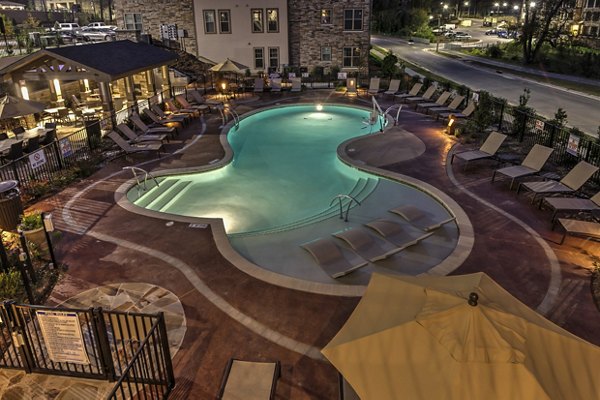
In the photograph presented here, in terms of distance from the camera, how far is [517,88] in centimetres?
3466

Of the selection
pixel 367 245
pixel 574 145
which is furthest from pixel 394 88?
pixel 367 245

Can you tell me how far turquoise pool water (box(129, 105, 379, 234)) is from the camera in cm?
1407

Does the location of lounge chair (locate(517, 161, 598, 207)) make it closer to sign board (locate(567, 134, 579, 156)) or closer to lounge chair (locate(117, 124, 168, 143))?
sign board (locate(567, 134, 579, 156))


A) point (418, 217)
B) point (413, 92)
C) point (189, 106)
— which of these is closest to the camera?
point (418, 217)

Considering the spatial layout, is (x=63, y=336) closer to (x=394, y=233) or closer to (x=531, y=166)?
(x=394, y=233)

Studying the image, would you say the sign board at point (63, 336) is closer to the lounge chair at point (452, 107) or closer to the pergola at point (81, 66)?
the pergola at point (81, 66)

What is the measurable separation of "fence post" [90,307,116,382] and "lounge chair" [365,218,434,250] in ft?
22.6

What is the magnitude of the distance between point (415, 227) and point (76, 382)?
850 cm

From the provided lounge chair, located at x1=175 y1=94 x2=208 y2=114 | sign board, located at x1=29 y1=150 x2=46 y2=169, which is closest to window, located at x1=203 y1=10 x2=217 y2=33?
lounge chair, located at x1=175 y1=94 x2=208 y2=114

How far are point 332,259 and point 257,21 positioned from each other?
3093 cm

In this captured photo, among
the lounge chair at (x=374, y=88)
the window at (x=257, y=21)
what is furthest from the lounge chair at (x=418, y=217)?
the window at (x=257, y=21)

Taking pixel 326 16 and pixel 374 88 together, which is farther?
pixel 326 16

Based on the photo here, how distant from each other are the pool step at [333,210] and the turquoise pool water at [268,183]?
92 mm

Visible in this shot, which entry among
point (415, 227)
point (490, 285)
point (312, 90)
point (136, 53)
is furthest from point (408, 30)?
point (490, 285)
